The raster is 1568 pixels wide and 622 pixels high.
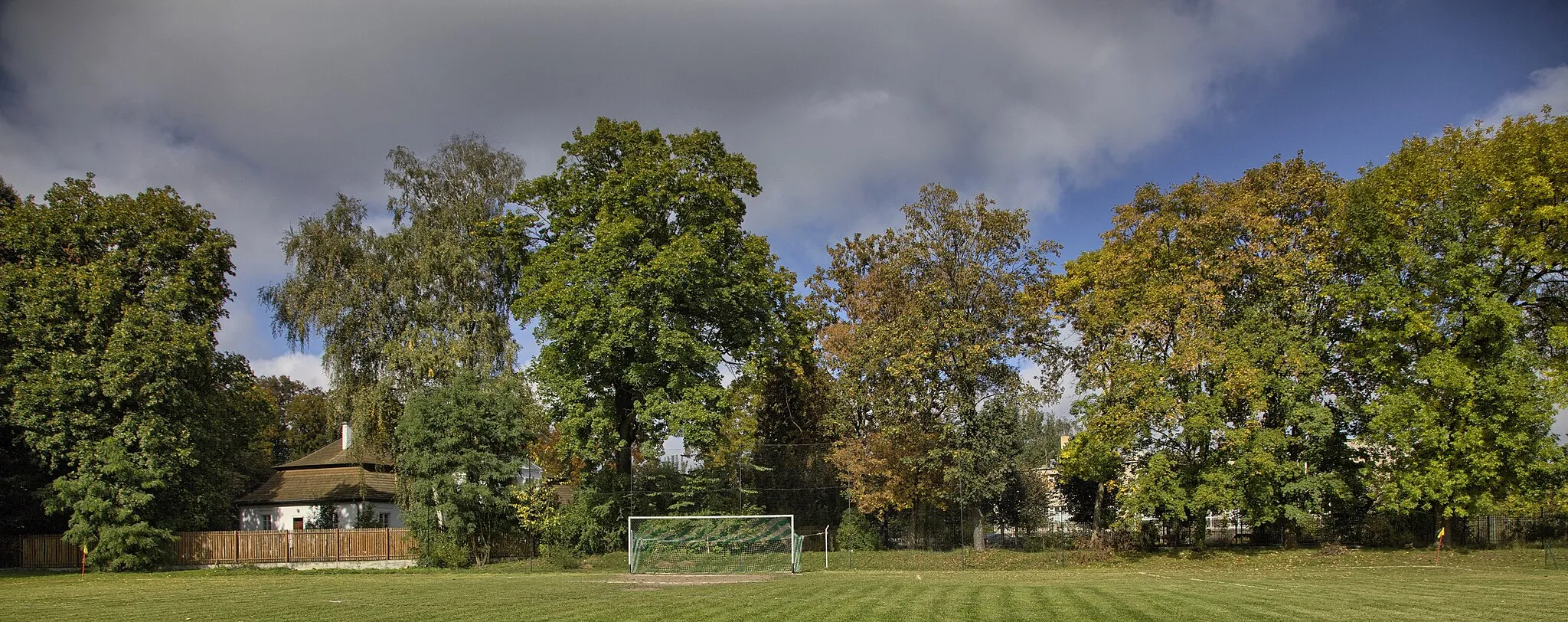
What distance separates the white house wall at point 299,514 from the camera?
41500mm

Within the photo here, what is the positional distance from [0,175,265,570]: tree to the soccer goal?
15.3 m

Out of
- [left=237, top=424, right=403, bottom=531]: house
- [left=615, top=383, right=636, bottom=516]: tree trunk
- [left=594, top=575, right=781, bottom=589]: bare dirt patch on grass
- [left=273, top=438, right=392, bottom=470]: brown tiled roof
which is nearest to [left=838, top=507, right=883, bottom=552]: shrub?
[left=615, top=383, right=636, bottom=516]: tree trunk

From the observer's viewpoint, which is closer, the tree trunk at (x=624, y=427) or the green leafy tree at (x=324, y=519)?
the tree trunk at (x=624, y=427)

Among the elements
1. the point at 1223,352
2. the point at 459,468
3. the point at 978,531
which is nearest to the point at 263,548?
the point at 459,468

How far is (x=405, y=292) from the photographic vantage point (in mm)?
34562

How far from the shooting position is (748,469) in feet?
106

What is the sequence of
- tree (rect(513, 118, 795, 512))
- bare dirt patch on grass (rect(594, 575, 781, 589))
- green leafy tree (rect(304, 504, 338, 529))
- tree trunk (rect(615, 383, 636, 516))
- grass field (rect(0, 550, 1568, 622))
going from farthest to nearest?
green leafy tree (rect(304, 504, 338, 529))
tree trunk (rect(615, 383, 636, 516))
tree (rect(513, 118, 795, 512))
bare dirt patch on grass (rect(594, 575, 781, 589))
grass field (rect(0, 550, 1568, 622))

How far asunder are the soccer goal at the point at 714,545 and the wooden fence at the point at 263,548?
1019cm

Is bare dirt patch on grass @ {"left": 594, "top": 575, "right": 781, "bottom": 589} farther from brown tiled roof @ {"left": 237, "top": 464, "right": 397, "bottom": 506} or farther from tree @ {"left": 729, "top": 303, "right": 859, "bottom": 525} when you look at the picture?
brown tiled roof @ {"left": 237, "top": 464, "right": 397, "bottom": 506}

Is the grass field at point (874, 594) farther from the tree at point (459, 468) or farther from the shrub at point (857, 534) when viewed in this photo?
the shrub at point (857, 534)

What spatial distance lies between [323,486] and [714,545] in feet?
78.8

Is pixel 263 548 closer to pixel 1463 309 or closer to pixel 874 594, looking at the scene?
pixel 874 594

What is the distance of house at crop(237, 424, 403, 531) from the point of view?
41.4 metres

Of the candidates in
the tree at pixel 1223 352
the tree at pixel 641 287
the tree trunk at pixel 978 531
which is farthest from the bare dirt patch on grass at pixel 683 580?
the tree at pixel 1223 352
